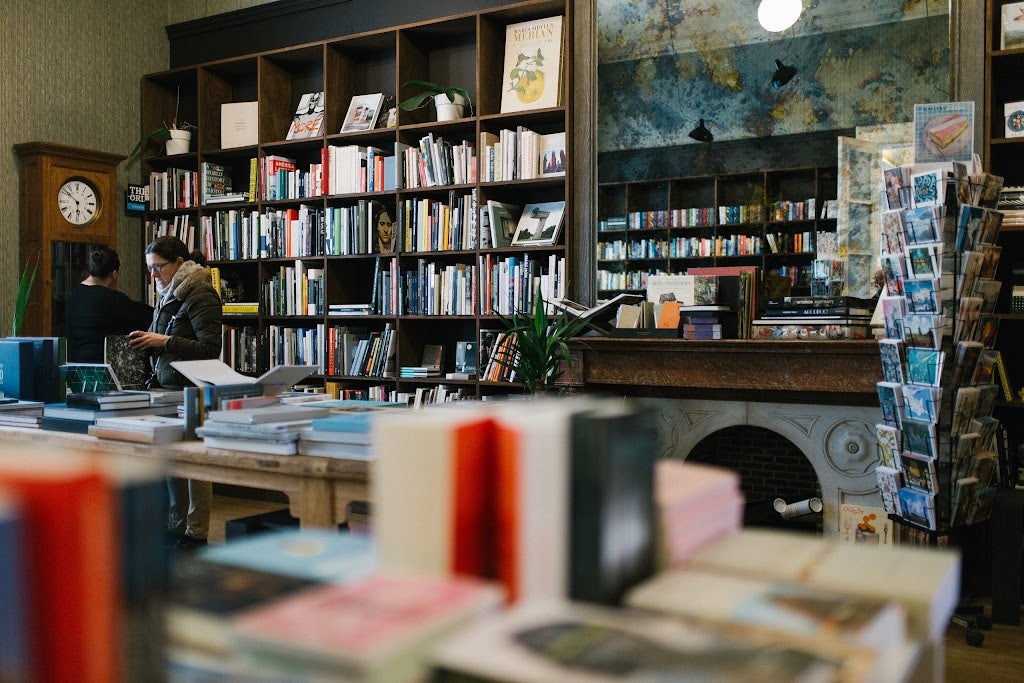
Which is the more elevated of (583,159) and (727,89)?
(727,89)

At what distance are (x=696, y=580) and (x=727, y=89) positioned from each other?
17.8 feet

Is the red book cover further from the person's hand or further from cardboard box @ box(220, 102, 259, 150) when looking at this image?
cardboard box @ box(220, 102, 259, 150)

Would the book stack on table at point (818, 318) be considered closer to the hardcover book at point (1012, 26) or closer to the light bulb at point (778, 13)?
the hardcover book at point (1012, 26)

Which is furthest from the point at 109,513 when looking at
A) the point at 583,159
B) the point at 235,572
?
the point at 583,159

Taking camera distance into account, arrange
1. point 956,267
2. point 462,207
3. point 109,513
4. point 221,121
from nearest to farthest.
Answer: point 109,513 → point 956,267 → point 462,207 → point 221,121

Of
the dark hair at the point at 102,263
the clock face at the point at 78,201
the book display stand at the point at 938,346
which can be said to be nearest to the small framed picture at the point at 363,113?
the dark hair at the point at 102,263

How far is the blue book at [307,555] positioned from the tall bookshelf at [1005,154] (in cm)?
366

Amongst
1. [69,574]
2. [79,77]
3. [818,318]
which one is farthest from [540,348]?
[79,77]

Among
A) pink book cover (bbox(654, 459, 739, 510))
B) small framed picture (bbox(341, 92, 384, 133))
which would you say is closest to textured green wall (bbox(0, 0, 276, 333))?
small framed picture (bbox(341, 92, 384, 133))

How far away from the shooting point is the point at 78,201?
5.55 metres

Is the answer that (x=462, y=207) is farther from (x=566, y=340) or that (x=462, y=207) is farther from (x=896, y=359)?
(x=896, y=359)

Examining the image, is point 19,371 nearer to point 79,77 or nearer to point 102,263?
point 102,263

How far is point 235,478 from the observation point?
6.66 ft

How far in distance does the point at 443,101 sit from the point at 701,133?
188 centimetres
